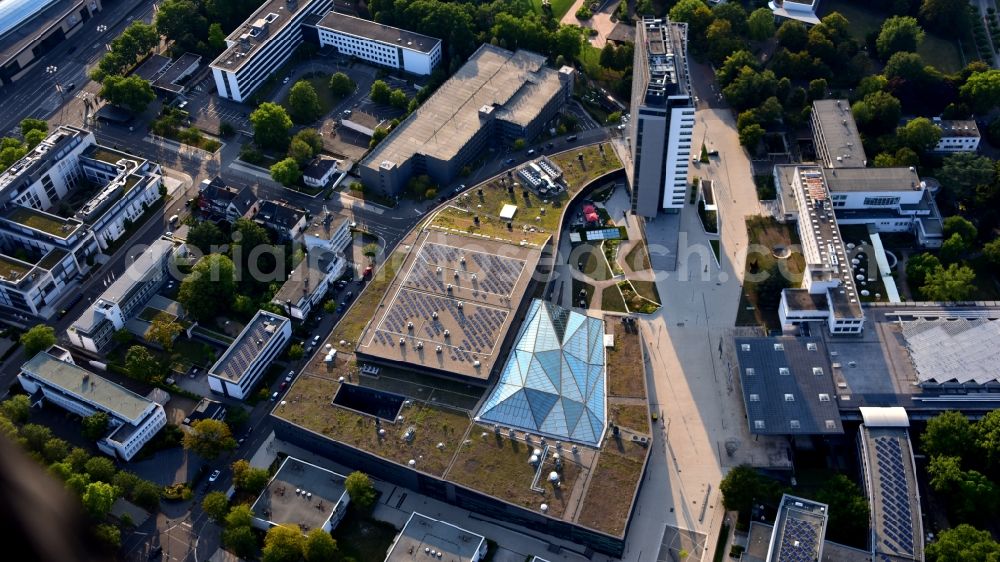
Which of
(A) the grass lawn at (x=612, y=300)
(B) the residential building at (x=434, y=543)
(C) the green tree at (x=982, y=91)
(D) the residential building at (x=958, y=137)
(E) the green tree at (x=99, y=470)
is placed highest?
(C) the green tree at (x=982, y=91)

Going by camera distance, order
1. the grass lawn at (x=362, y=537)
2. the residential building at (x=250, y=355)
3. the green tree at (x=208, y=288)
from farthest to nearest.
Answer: the green tree at (x=208, y=288) → the residential building at (x=250, y=355) → the grass lawn at (x=362, y=537)

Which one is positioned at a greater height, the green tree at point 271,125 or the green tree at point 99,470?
the green tree at point 271,125

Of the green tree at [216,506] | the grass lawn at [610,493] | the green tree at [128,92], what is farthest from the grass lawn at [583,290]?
the green tree at [128,92]

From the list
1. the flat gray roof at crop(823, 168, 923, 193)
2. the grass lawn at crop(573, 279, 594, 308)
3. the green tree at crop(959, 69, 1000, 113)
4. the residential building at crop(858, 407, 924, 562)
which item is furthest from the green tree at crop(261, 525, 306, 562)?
the green tree at crop(959, 69, 1000, 113)

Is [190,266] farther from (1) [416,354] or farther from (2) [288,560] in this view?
(2) [288,560]

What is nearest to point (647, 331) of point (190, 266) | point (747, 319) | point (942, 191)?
point (747, 319)

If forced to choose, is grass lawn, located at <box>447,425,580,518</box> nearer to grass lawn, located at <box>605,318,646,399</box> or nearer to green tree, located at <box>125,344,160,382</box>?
grass lawn, located at <box>605,318,646,399</box>

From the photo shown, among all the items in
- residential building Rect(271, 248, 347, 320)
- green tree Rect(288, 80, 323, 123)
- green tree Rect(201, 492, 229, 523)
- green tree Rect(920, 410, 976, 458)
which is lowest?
green tree Rect(201, 492, 229, 523)

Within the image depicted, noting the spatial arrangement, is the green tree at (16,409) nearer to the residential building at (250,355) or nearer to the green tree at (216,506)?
the residential building at (250,355)

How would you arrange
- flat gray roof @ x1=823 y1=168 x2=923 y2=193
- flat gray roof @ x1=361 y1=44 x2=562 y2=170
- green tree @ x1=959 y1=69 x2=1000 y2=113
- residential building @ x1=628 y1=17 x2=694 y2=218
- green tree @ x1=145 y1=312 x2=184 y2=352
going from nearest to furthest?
green tree @ x1=145 y1=312 x2=184 y2=352
residential building @ x1=628 y1=17 x2=694 y2=218
flat gray roof @ x1=823 y1=168 x2=923 y2=193
flat gray roof @ x1=361 y1=44 x2=562 y2=170
green tree @ x1=959 y1=69 x2=1000 y2=113
